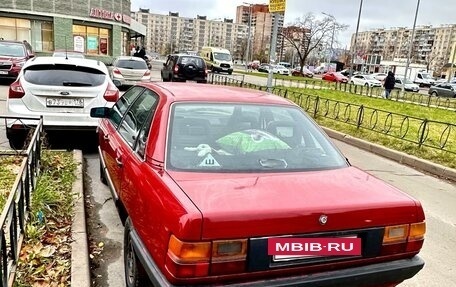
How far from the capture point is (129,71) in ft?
54.7

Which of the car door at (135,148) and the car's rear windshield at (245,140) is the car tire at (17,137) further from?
the car's rear windshield at (245,140)

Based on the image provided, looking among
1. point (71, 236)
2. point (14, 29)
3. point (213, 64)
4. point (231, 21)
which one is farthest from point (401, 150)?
point (231, 21)

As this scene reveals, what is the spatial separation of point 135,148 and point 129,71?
46.7 ft

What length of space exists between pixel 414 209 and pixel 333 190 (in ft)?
1.75

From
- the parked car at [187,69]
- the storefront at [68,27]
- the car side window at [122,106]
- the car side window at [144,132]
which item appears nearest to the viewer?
the car side window at [144,132]

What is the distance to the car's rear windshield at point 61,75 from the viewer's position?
6.17 meters

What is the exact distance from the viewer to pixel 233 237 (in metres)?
2.07

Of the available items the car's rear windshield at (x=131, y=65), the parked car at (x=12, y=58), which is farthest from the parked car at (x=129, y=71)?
the parked car at (x=12, y=58)

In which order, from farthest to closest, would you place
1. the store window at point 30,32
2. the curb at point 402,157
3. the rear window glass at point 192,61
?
1. the store window at point 30,32
2. the rear window glass at point 192,61
3. the curb at point 402,157

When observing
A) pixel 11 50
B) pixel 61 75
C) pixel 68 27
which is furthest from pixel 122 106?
pixel 68 27

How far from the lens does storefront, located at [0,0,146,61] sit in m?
32.1

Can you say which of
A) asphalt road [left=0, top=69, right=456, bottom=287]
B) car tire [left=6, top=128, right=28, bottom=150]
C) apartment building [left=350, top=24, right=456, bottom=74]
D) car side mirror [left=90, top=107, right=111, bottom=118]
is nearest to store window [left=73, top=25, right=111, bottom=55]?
asphalt road [left=0, top=69, right=456, bottom=287]

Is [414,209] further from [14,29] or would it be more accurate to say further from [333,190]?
[14,29]

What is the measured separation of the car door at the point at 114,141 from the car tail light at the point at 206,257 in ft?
4.97
